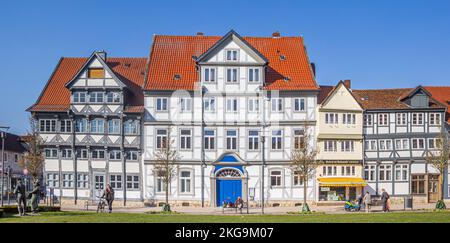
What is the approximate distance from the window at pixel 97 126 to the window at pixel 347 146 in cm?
2183

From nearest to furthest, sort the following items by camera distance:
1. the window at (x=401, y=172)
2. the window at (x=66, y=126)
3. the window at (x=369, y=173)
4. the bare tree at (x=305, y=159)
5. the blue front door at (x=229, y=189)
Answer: the bare tree at (x=305, y=159), the blue front door at (x=229, y=189), the window at (x=66, y=126), the window at (x=369, y=173), the window at (x=401, y=172)

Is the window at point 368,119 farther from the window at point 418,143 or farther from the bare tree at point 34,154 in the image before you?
the bare tree at point 34,154

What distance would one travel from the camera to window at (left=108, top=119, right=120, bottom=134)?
53131 millimetres

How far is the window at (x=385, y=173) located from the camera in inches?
2153

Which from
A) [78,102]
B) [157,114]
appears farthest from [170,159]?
[78,102]

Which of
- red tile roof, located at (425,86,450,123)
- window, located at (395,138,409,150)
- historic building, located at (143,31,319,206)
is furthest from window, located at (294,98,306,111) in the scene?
red tile roof, located at (425,86,450,123)

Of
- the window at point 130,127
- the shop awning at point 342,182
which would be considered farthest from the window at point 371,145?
the window at point 130,127

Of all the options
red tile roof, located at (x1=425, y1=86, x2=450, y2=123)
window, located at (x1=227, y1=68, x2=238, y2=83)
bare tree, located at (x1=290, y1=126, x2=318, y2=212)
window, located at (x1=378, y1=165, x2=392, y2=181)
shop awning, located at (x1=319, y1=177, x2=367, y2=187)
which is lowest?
shop awning, located at (x1=319, y1=177, x2=367, y2=187)

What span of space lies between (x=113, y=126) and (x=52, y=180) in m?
7.64

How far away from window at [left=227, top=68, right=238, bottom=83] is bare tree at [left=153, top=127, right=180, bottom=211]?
6.93 m

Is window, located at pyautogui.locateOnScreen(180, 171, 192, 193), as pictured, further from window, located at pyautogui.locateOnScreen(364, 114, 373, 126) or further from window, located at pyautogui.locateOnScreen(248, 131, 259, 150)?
window, located at pyautogui.locateOnScreen(364, 114, 373, 126)

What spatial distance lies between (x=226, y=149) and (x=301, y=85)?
29.1 ft

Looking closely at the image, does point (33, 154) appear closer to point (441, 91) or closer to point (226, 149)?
point (226, 149)

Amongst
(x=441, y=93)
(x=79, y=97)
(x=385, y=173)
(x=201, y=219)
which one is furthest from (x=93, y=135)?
(x=441, y=93)
